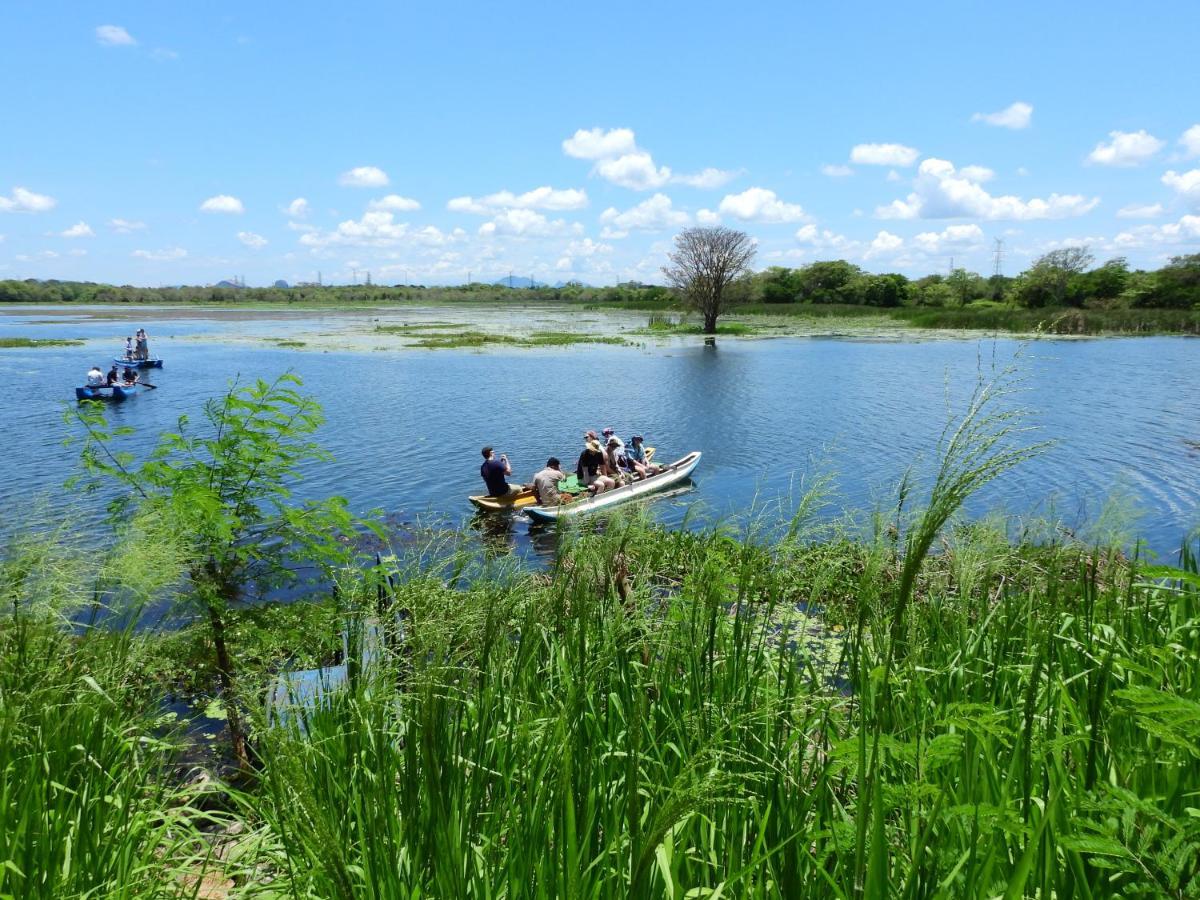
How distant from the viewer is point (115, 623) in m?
4.23

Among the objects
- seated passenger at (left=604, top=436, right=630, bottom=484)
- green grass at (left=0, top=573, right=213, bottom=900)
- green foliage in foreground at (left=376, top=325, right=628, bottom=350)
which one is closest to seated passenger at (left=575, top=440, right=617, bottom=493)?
seated passenger at (left=604, top=436, right=630, bottom=484)

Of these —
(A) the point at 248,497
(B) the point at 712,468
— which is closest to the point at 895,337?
(B) the point at 712,468

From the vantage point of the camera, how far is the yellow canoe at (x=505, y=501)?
16.5 metres

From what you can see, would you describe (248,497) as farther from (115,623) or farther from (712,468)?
(712,468)

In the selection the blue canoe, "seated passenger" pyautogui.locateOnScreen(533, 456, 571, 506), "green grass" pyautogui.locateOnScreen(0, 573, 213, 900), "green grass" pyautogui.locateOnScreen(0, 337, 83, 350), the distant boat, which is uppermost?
"green grass" pyautogui.locateOnScreen(0, 337, 83, 350)

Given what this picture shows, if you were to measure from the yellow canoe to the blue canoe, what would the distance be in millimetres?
19998

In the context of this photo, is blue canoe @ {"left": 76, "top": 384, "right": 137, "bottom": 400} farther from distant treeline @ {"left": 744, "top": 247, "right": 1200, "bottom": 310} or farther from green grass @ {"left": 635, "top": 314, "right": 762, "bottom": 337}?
distant treeline @ {"left": 744, "top": 247, "right": 1200, "bottom": 310}

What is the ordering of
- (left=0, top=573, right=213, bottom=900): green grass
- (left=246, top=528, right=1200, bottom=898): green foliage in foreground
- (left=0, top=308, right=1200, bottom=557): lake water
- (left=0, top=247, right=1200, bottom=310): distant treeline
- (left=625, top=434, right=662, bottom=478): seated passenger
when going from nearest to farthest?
(left=246, top=528, right=1200, bottom=898): green foliage in foreground
(left=0, top=573, right=213, bottom=900): green grass
(left=0, top=308, right=1200, bottom=557): lake water
(left=625, top=434, right=662, bottom=478): seated passenger
(left=0, top=247, right=1200, bottom=310): distant treeline

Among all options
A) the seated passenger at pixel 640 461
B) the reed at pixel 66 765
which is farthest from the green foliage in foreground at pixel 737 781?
the seated passenger at pixel 640 461

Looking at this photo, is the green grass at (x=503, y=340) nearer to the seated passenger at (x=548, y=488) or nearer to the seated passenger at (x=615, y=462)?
the seated passenger at (x=615, y=462)

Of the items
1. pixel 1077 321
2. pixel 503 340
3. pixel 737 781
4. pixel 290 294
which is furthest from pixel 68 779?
pixel 290 294

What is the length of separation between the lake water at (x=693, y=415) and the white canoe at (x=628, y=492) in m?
0.57

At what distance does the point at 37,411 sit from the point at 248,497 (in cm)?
2741

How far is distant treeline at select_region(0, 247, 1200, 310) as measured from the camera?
80.9 m
